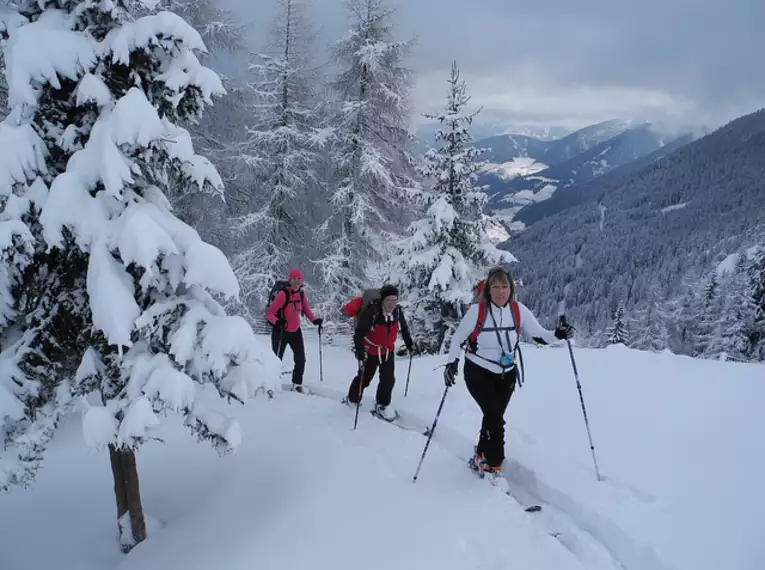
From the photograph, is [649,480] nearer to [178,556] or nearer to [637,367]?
[637,367]

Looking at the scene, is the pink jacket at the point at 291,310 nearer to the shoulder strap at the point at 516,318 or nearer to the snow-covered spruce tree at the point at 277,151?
the shoulder strap at the point at 516,318

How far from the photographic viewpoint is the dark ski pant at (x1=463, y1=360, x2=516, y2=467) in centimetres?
543

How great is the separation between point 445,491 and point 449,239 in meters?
10.1

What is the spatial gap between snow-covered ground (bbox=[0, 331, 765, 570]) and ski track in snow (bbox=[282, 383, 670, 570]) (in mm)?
16

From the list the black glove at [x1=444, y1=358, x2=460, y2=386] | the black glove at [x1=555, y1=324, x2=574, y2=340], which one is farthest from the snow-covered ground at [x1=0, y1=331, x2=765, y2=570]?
the black glove at [x1=555, y1=324, x2=574, y2=340]

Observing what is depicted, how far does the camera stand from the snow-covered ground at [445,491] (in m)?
4.30

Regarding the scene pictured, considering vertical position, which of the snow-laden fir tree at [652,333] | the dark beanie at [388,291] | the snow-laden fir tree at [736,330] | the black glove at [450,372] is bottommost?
the snow-laden fir tree at [652,333]

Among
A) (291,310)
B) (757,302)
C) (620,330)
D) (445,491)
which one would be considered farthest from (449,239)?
(620,330)

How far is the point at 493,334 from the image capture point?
5402 mm

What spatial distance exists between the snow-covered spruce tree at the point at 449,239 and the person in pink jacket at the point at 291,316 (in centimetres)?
566

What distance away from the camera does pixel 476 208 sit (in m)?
14.9

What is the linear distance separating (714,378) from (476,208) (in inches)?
332

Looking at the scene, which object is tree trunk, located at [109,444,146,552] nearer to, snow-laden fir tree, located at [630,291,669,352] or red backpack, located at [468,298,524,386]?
red backpack, located at [468,298,524,386]

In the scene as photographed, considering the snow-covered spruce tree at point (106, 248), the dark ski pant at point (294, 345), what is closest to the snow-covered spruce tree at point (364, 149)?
the dark ski pant at point (294, 345)
